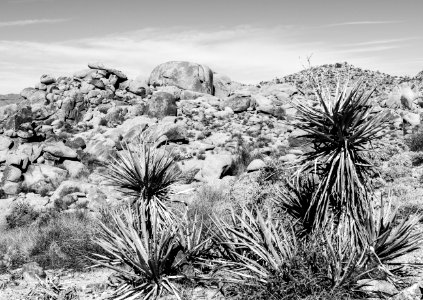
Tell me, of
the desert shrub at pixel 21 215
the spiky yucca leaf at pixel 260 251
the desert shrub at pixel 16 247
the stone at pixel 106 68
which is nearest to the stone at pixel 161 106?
the stone at pixel 106 68

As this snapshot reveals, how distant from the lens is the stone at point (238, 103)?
115ft

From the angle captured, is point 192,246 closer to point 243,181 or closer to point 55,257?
point 55,257

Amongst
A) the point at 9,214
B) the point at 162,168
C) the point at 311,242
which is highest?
the point at 162,168

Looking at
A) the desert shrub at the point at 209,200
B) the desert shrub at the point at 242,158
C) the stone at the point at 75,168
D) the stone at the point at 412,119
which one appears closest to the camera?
the desert shrub at the point at 209,200

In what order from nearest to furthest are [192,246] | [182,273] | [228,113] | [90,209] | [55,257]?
[182,273]
[192,246]
[55,257]
[90,209]
[228,113]

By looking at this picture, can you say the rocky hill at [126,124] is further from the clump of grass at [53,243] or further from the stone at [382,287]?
the stone at [382,287]

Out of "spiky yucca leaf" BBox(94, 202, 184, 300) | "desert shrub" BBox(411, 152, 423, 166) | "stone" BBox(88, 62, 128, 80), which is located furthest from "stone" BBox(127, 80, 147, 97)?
"spiky yucca leaf" BBox(94, 202, 184, 300)

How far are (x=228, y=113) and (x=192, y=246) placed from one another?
87.5ft

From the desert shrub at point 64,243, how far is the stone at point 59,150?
10025 mm

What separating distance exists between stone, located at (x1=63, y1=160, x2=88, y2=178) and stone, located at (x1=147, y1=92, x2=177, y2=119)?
29.5ft

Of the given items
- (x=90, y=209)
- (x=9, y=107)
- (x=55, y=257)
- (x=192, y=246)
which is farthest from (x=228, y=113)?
(x=192, y=246)

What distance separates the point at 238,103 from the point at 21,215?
888 inches

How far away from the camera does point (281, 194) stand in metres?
8.23

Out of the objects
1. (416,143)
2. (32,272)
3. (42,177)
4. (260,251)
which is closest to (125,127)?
(42,177)
